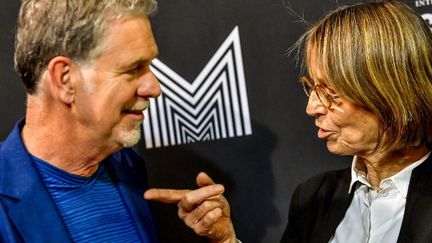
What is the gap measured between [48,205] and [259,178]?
619 mm

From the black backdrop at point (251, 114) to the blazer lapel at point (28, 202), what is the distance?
434mm

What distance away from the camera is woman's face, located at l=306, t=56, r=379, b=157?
1.37 metres

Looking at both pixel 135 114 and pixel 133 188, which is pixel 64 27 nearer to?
pixel 135 114

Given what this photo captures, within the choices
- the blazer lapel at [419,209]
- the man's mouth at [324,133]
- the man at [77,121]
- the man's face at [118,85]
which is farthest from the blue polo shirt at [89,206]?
the blazer lapel at [419,209]

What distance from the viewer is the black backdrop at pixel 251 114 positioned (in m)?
1.64

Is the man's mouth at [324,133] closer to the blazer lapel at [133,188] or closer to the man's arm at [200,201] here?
the man's arm at [200,201]

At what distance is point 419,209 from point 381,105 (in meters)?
0.22

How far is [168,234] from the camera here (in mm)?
1744

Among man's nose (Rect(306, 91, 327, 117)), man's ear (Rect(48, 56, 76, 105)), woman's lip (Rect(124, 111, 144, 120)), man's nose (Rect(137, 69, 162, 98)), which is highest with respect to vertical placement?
man's ear (Rect(48, 56, 76, 105))

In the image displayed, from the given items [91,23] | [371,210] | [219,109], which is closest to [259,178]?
[219,109]

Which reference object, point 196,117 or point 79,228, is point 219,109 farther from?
point 79,228

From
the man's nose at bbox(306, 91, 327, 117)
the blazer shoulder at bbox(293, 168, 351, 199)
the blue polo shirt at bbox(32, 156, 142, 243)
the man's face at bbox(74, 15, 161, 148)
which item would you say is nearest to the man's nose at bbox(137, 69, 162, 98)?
the man's face at bbox(74, 15, 161, 148)

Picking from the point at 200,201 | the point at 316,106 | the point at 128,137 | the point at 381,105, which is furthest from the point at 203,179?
the point at 381,105

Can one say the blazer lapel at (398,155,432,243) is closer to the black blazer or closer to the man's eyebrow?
the black blazer
